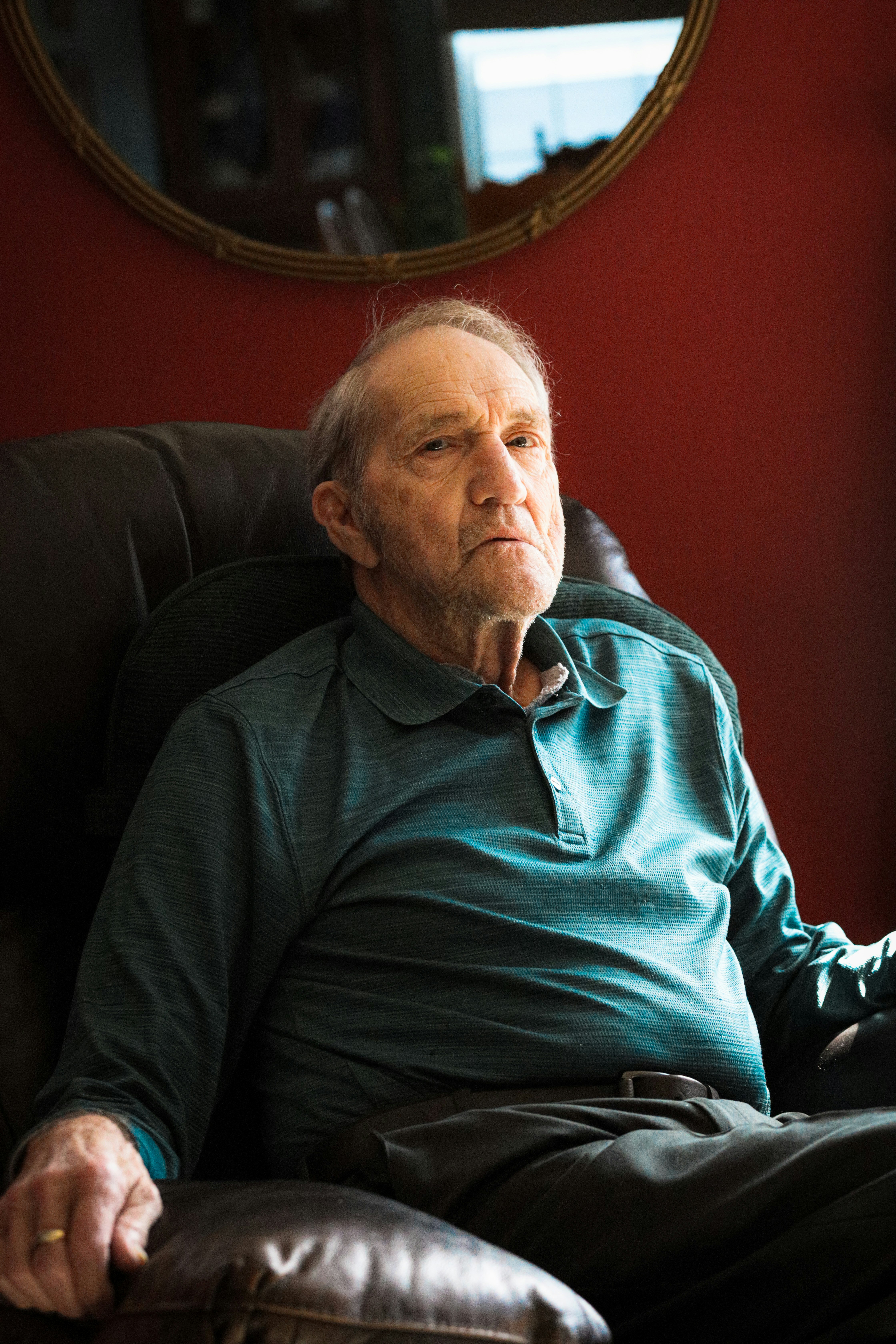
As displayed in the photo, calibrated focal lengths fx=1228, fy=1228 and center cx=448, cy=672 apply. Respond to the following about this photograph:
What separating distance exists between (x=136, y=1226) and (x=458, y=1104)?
362 millimetres

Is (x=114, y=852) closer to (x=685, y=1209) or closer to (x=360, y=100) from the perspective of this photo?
(x=685, y=1209)

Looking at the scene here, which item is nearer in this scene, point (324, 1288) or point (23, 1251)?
point (324, 1288)

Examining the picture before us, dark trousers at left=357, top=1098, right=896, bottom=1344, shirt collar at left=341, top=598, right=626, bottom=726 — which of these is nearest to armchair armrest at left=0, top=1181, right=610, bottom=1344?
dark trousers at left=357, top=1098, right=896, bottom=1344

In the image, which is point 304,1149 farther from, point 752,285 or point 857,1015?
point 752,285

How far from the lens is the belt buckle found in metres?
1.11

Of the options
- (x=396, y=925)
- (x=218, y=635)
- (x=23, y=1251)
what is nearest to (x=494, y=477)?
(x=218, y=635)

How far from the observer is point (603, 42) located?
1937 mm

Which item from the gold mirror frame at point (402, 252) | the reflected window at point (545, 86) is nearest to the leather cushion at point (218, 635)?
the gold mirror frame at point (402, 252)

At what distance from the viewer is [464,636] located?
1.34 meters

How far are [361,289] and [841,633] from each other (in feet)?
3.35

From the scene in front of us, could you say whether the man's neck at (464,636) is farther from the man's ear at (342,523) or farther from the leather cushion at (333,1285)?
the leather cushion at (333,1285)

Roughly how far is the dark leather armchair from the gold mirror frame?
1.60ft

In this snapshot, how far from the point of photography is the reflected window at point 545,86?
1.93m

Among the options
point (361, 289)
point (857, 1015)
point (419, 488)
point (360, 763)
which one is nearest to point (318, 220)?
point (361, 289)
